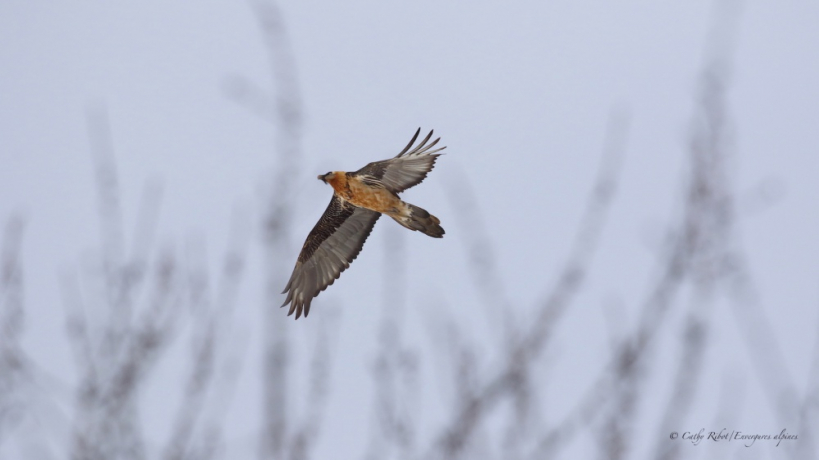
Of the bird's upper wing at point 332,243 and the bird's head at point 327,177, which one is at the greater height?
the bird's head at point 327,177

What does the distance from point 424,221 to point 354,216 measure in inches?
73.6

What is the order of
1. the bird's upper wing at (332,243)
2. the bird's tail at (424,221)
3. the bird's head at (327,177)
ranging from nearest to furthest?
the bird's tail at (424,221) < the bird's head at (327,177) < the bird's upper wing at (332,243)

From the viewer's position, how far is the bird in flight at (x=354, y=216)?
10.5m

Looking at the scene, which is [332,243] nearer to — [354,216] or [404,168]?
[354,216]

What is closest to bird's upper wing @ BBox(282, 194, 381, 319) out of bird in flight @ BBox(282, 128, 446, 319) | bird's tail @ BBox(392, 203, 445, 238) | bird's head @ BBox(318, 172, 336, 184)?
bird in flight @ BBox(282, 128, 446, 319)

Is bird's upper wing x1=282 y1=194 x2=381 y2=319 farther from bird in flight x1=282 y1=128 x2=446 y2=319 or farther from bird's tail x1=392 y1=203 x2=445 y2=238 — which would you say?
bird's tail x1=392 y1=203 x2=445 y2=238

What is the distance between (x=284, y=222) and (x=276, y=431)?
0.98m

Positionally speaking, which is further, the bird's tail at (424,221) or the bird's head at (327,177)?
the bird's head at (327,177)

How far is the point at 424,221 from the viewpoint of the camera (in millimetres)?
10438

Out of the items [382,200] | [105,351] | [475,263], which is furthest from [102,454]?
[382,200]

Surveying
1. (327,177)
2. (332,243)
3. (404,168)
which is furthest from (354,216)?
(404,168)

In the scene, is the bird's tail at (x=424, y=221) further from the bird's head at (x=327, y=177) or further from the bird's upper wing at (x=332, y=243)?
the bird's upper wing at (x=332, y=243)

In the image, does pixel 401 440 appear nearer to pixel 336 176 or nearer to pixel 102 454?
pixel 102 454

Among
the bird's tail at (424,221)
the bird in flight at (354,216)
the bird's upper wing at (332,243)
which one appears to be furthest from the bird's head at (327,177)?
the bird's tail at (424,221)
